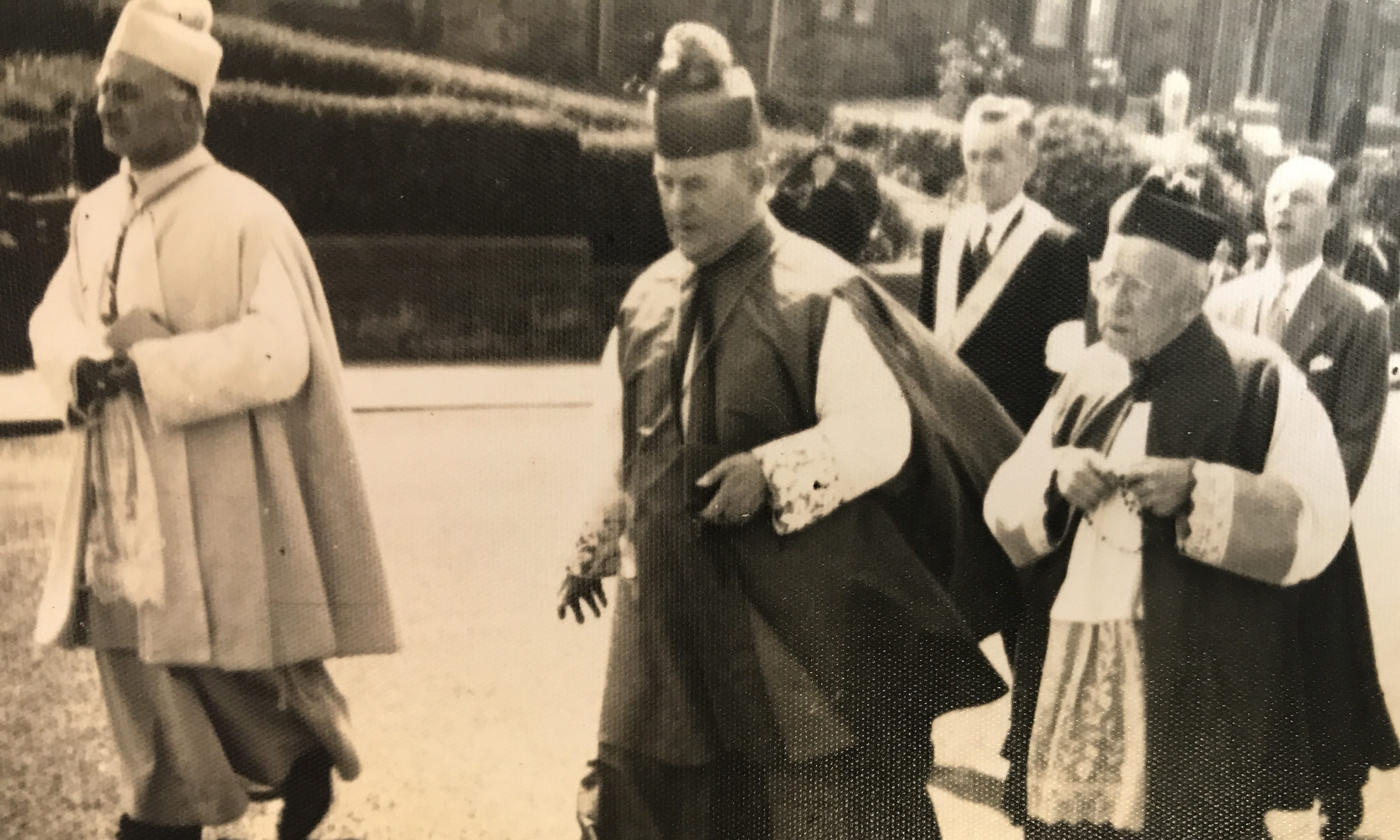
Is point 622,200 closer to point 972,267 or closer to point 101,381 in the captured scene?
point 972,267

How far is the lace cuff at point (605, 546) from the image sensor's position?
77.9 inches

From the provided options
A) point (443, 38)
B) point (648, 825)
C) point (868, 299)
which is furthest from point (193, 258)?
point (648, 825)

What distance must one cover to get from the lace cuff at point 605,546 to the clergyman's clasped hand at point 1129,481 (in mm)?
849

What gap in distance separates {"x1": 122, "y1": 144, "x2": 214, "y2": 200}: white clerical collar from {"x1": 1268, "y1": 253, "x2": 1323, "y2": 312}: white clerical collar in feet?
6.75

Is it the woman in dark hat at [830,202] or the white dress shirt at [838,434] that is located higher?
the woman in dark hat at [830,202]

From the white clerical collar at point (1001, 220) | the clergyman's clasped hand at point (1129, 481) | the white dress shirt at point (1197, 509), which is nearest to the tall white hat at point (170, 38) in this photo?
the white clerical collar at point (1001, 220)

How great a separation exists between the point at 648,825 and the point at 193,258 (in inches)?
52.9

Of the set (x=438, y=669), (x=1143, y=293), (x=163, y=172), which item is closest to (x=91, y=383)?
(x=163, y=172)

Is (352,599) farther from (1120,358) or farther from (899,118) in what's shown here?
(1120,358)

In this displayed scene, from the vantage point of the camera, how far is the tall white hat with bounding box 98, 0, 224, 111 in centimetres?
183

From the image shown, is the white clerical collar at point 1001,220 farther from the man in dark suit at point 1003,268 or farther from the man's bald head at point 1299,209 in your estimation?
the man's bald head at point 1299,209

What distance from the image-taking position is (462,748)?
2.01 meters

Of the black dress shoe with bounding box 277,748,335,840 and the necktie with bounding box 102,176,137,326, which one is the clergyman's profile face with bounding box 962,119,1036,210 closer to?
the necktie with bounding box 102,176,137,326

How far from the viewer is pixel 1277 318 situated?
6.94 ft
